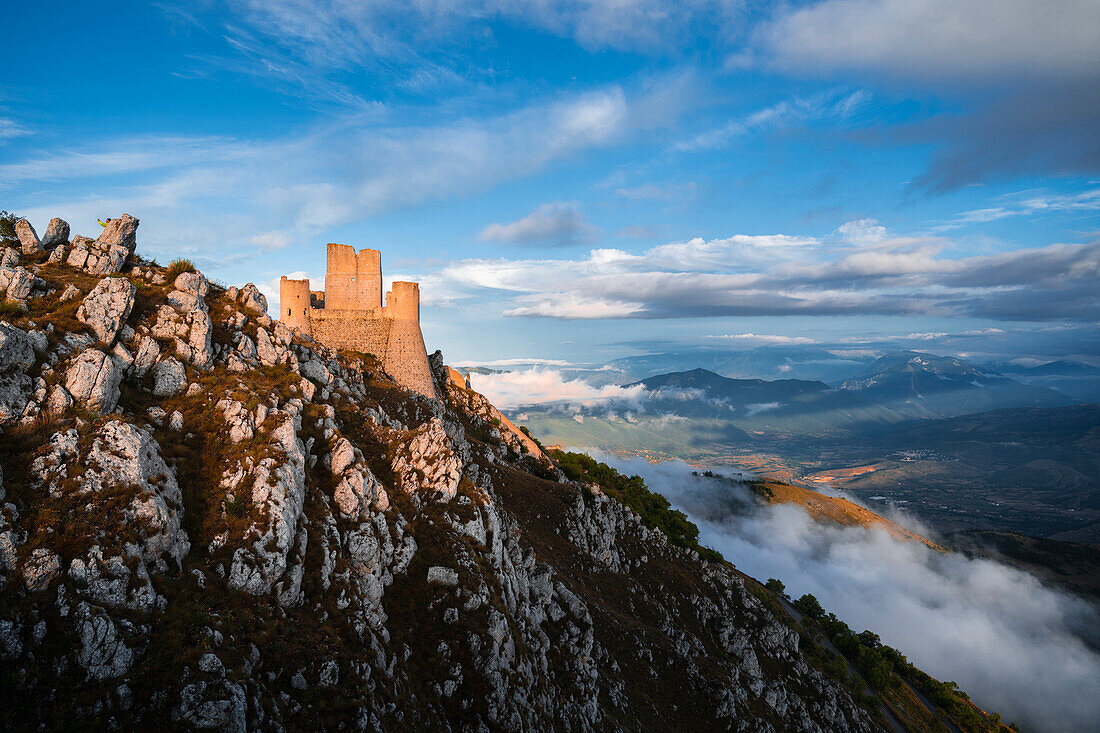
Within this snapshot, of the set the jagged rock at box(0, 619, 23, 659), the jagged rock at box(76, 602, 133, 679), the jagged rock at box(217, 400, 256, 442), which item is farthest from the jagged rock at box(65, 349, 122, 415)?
the jagged rock at box(0, 619, 23, 659)

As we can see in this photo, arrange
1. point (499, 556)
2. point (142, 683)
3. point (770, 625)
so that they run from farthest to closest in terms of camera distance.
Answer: point (770, 625) < point (499, 556) < point (142, 683)

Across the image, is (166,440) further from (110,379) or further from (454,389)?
(454,389)

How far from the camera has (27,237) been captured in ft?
98.2

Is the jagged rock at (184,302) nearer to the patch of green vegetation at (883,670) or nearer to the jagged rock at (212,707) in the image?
the jagged rock at (212,707)

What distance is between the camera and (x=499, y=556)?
3122 centimetres

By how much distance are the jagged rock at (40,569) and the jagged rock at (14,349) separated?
29.8 feet

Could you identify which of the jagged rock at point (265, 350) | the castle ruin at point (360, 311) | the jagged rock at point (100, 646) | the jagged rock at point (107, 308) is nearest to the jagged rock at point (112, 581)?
the jagged rock at point (100, 646)

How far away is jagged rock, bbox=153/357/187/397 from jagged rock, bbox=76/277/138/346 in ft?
7.93

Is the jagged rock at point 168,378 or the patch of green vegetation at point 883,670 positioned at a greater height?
the jagged rock at point 168,378

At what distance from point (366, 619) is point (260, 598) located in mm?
4673

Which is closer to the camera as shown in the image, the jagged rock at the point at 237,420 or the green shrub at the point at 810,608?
the jagged rock at the point at 237,420

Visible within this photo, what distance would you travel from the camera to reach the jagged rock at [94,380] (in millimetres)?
20141

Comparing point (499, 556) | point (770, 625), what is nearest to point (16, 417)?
point (499, 556)

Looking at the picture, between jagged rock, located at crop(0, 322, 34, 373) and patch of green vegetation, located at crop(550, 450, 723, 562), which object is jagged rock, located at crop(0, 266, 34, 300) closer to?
jagged rock, located at crop(0, 322, 34, 373)
